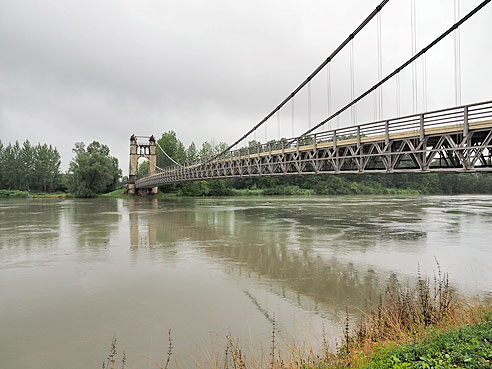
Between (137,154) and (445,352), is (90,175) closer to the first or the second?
(137,154)

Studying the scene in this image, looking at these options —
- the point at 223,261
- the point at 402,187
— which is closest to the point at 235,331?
the point at 223,261

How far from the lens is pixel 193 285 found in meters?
8.84

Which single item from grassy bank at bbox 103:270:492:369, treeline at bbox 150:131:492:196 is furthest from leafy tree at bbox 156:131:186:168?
grassy bank at bbox 103:270:492:369

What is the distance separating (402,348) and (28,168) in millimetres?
99062

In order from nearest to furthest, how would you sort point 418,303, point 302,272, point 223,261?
point 418,303
point 302,272
point 223,261

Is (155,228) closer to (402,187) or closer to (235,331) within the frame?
(235,331)

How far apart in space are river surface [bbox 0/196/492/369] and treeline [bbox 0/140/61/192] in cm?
7946

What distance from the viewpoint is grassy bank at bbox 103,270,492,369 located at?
156 inches

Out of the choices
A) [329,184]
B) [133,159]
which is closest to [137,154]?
[133,159]

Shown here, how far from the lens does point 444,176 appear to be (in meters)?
98.3

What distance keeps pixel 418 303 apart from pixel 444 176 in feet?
350

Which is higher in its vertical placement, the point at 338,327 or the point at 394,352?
the point at 394,352

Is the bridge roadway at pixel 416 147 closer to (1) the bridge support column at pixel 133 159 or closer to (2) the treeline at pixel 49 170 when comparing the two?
(2) the treeline at pixel 49 170

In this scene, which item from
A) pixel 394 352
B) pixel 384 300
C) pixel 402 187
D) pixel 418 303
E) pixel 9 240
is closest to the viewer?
pixel 394 352
